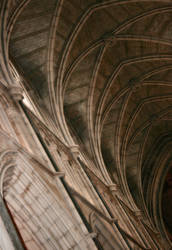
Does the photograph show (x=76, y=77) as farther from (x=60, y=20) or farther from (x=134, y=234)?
(x=134, y=234)

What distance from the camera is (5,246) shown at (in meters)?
7.11

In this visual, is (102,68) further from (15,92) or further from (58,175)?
(58,175)

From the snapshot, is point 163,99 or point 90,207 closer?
point 90,207

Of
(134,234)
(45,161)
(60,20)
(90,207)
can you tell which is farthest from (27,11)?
(134,234)

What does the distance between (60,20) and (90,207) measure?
9.56 m

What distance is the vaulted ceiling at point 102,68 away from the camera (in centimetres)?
1941

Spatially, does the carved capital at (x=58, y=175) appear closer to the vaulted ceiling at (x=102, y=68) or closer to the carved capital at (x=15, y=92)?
the carved capital at (x=15, y=92)

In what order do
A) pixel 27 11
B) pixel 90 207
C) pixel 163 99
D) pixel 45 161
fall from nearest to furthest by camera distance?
1. pixel 45 161
2. pixel 90 207
3. pixel 27 11
4. pixel 163 99

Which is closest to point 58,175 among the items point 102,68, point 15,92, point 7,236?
point 15,92

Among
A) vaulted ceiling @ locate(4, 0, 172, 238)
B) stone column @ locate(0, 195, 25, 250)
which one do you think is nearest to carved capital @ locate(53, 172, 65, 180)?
stone column @ locate(0, 195, 25, 250)

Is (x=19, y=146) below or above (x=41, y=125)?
below

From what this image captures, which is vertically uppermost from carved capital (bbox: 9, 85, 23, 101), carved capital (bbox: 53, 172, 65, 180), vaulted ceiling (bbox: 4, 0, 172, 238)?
vaulted ceiling (bbox: 4, 0, 172, 238)

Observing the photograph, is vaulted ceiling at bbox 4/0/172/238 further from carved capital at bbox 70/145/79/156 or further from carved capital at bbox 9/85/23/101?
carved capital at bbox 9/85/23/101

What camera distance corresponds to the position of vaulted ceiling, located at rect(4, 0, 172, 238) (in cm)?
1941
